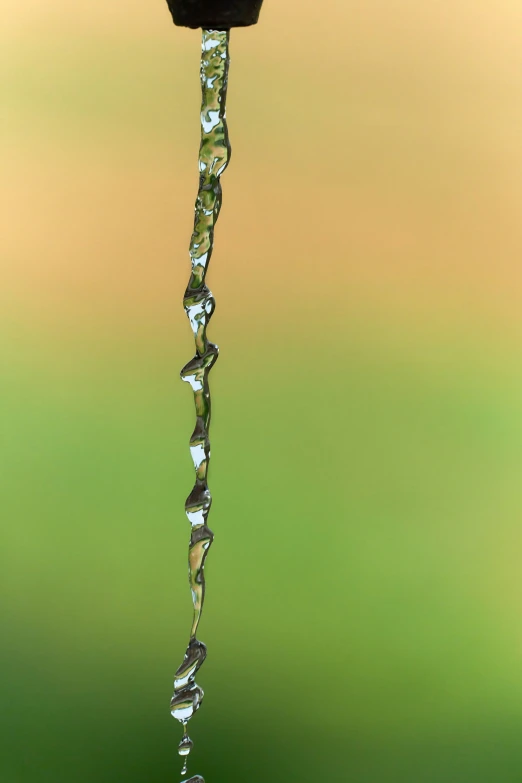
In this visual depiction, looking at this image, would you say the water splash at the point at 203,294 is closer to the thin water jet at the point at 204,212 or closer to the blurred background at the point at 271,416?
the thin water jet at the point at 204,212

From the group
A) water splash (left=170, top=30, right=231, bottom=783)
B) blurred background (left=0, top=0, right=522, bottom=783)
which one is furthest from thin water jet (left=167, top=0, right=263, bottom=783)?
blurred background (left=0, top=0, right=522, bottom=783)

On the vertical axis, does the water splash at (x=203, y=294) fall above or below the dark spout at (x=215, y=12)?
below

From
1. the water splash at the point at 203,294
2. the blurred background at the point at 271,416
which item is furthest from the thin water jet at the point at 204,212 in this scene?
the blurred background at the point at 271,416

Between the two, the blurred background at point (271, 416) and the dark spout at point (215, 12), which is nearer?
the dark spout at point (215, 12)

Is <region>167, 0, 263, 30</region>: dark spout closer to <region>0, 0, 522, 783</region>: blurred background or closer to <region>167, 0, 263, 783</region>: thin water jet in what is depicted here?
<region>167, 0, 263, 783</region>: thin water jet

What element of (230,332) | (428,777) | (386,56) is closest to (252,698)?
(428,777)

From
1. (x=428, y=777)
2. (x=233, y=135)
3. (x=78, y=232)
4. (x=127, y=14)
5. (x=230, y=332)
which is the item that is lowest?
(x=428, y=777)

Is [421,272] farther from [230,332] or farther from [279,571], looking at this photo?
[279,571]
